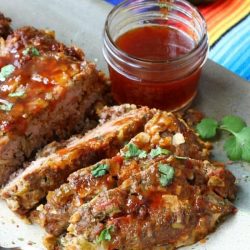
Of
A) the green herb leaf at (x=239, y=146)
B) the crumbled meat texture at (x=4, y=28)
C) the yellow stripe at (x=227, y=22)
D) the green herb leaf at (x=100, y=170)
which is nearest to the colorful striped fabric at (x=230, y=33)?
the yellow stripe at (x=227, y=22)

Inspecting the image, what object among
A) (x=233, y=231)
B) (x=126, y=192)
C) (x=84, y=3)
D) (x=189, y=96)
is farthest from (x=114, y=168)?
(x=84, y=3)

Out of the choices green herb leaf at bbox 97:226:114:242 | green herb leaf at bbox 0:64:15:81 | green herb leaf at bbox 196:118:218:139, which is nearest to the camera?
green herb leaf at bbox 97:226:114:242

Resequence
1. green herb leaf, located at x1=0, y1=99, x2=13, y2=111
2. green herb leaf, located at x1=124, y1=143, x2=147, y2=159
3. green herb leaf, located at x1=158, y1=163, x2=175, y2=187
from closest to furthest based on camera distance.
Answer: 1. green herb leaf, located at x1=158, y1=163, x2=175, y2=187
2. green herb leaf, located at x1=124, y1=143, x2=147, y2=159
3. green herb leaf, located at x1=0, y1=99, x2=13, y2=111

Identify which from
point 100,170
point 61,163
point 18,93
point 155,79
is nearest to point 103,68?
point 155,79

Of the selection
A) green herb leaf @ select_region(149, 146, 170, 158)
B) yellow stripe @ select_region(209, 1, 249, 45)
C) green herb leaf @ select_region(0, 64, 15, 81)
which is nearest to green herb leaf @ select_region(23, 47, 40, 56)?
green herb leaf @ select_region(0, 64, 15, 81)

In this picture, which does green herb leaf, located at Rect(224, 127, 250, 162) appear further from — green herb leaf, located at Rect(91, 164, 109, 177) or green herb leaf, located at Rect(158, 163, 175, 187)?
green herb leaf, located at Rect(91, 164, 109, 177)

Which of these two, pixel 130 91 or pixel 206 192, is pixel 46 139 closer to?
pixel 130 91

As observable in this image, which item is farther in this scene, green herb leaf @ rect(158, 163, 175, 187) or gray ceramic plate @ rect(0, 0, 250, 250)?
gray ceramic plate @ rect(0, 0, 250, 250)

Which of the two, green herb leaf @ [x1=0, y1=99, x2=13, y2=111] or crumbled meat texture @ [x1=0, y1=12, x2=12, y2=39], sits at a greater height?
green herb leaf @ [x1=0, y1=99, x2=13, y2=111]

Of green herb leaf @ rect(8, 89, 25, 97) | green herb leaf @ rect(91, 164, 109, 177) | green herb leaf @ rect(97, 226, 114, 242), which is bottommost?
green herb leaf @ rect(97, 226, 114, 242)
